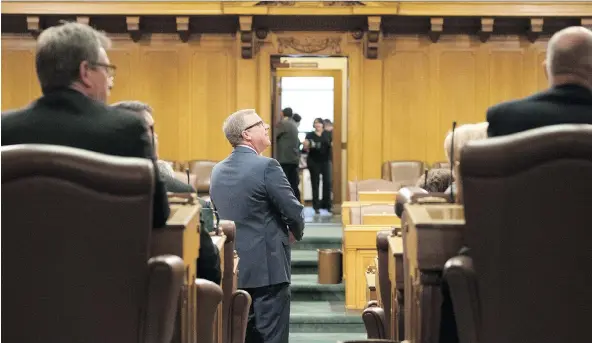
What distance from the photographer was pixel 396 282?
9.47 feet

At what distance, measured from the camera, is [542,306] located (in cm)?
227

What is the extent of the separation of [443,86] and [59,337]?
1021 cm

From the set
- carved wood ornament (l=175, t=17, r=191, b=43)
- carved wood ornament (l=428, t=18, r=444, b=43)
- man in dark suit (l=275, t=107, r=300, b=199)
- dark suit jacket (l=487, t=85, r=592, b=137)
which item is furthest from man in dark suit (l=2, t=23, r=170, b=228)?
carved wood ornament (l=428, t=18, r=444, b=43)

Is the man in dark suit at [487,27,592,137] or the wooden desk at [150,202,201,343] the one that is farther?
the man in dark suit at [487,27,592,137]

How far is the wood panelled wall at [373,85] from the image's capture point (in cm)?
1188

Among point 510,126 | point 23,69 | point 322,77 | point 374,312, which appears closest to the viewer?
point 510,126

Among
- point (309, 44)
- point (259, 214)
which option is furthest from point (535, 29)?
point (259, 214)

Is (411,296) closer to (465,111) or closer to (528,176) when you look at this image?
(528,176)

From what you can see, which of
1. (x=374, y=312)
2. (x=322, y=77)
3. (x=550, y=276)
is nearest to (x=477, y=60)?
(x=322, y=77)

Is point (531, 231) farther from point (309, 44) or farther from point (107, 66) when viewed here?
point (309, 44)

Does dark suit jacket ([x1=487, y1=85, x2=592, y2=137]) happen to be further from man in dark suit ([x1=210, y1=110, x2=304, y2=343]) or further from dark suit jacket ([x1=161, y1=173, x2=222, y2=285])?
man in dark suit ([x1=210, y1=110, x2=304, y2=343])

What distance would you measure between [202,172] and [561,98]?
907cm

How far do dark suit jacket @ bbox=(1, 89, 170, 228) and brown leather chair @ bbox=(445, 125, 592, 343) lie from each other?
81 centimetres

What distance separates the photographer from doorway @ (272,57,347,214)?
13562mm
